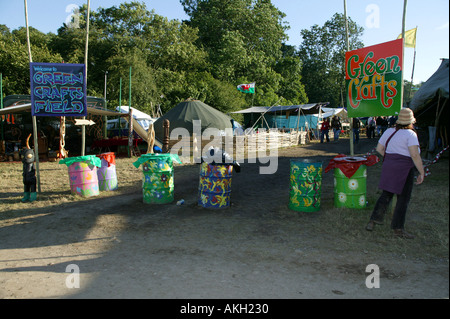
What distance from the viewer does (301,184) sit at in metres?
6.81

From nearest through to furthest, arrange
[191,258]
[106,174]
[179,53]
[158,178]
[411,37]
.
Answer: [191,258] < [158,178] < [106,174] < [411,37] < [179,53]

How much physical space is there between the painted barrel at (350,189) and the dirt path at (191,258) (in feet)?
1.91

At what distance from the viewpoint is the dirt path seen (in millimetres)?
3768

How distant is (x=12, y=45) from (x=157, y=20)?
41.9 feet

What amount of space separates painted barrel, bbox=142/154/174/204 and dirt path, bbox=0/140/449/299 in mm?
357

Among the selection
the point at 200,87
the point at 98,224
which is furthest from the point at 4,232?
the point at 200,87

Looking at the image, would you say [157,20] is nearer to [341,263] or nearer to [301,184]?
[301,184]

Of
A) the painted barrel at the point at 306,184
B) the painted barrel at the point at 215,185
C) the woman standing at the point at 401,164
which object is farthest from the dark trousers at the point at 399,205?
the painted barrel at the point at 215,185

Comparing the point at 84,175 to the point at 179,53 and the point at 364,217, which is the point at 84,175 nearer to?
the point at 364,217

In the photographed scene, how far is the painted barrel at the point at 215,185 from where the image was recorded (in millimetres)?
7066

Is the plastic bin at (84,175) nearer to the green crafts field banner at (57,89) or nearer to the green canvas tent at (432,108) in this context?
the green crafts field banner at (57,89)

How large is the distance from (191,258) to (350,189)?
365 centimetres

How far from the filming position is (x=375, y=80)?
6.78 metres
